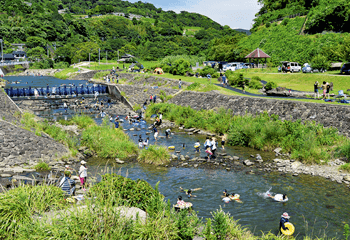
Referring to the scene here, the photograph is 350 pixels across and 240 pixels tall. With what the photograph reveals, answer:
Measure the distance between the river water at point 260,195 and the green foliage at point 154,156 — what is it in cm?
69

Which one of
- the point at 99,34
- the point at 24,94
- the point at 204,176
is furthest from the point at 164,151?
the point at 99,34

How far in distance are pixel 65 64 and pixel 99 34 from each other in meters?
79.5

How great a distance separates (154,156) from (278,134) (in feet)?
37.7

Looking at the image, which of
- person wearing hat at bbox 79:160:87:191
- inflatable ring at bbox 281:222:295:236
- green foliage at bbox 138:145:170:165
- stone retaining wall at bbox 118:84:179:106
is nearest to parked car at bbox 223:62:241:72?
stone retaining wall at bbox 118:84:179:106

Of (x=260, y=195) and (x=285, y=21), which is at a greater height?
(x=285, y=21)

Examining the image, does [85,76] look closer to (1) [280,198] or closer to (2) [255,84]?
(2) [255,84]

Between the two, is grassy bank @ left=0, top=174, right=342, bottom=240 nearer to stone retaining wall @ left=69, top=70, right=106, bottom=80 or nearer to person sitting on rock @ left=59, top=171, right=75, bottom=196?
person sitting on rock @ left=59, top=171, right=75, bottom=196

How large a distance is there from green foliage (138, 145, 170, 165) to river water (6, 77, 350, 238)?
0.69m

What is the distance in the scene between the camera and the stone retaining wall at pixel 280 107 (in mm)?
25650

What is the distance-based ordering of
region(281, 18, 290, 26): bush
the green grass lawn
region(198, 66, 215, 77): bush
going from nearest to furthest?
1. the green grass lawn
2. region(198, 66, 215, 77): bush
3. region(281, 18, 290, 26): bush

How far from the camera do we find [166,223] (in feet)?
30.8

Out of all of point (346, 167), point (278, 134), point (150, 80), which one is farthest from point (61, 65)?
point (346, 167)

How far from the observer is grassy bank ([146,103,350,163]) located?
2222 cm

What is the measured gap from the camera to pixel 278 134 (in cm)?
2595
